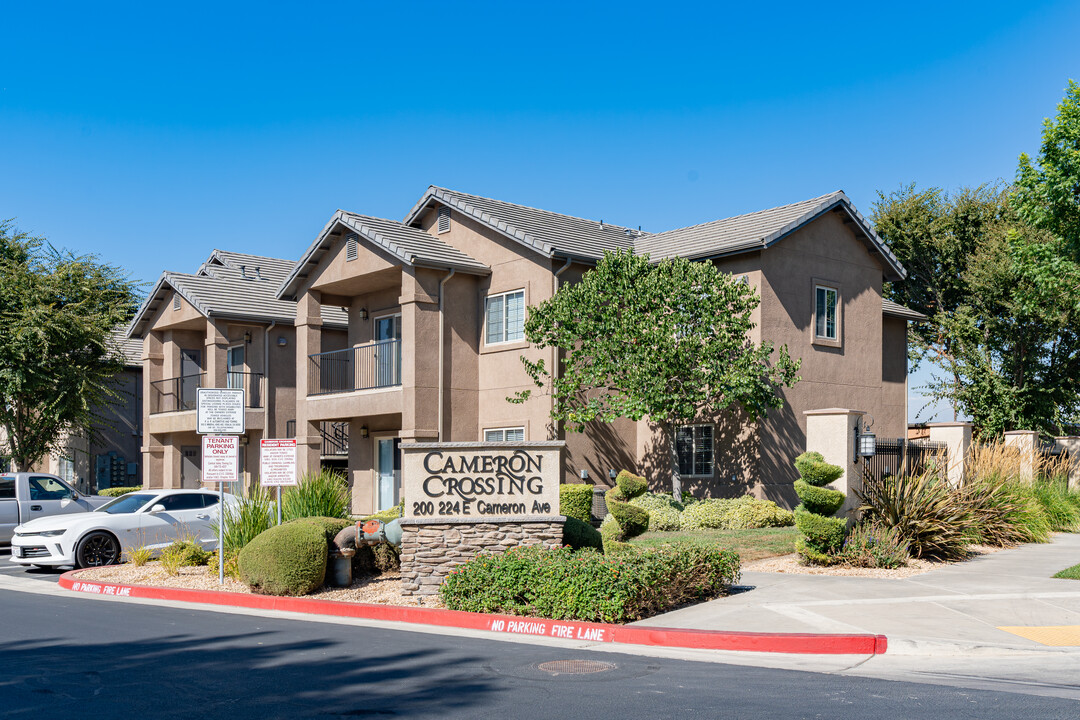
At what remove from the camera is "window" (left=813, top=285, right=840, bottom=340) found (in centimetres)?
2495

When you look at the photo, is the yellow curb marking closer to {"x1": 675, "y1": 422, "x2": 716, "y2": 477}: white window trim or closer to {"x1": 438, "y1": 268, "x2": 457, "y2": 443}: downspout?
{"x1": 675, "y1": 422, "x2": 716, "y2": 477}: white window trim

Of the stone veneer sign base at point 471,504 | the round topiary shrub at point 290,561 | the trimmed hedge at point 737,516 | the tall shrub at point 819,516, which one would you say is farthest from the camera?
the trimmed hedge at point 737,516

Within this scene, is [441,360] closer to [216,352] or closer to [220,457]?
[220,457]

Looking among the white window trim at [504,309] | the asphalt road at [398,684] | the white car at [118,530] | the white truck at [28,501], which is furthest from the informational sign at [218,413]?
the white window trim at [504,309]

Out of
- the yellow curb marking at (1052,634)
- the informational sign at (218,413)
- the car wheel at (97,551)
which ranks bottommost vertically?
the car wheel at (97,551)

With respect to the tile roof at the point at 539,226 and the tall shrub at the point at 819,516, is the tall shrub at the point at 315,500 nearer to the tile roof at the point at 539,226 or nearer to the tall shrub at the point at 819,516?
the tall shrub at the point at 819,516

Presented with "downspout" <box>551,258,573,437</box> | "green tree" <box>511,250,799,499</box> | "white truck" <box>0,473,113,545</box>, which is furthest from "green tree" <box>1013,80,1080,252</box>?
"white truck" <box>0,473,113,545</box>

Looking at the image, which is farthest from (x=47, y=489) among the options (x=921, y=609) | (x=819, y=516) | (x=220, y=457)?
(x=921, y=609)

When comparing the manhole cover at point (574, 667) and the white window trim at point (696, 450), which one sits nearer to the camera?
the manhole cover at point (574, 667)

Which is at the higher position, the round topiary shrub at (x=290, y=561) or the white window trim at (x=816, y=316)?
the white window trim at (x=816, y=316)

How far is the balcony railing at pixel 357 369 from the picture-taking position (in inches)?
1025

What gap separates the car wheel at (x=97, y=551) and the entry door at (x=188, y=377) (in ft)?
42.8

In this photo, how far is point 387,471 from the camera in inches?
1093

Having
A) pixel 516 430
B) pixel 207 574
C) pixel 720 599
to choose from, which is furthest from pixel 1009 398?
pixel 207 574
